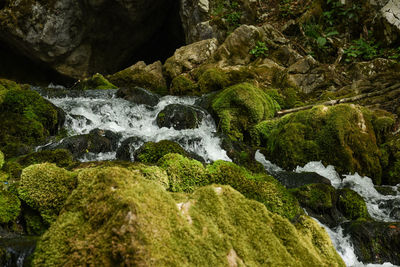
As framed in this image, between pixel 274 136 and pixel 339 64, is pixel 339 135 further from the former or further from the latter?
pixel 339 64

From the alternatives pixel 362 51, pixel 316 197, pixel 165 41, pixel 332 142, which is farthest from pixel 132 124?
pixel 165 41

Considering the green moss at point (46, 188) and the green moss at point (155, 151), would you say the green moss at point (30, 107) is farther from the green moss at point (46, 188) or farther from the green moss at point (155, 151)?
the green moss at point (46, 188)

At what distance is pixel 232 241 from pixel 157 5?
2206cm

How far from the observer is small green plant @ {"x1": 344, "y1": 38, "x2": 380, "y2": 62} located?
14.4 m

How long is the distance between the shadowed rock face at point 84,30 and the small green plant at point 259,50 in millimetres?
9091

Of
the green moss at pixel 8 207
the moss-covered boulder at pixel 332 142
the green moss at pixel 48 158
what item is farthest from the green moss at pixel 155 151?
the moss-covered boulder at pixel 332 142

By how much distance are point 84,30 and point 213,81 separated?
1142 centimetres

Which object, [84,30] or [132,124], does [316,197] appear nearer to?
[132,124]

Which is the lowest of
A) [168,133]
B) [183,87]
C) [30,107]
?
[183,87]

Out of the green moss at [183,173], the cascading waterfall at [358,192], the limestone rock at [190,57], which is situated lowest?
the cascading waterfall at [358,192]

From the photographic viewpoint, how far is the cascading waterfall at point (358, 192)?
425 centimetres

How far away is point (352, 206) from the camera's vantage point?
18.1 ft

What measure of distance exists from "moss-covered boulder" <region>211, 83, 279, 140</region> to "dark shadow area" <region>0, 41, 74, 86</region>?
1478cm

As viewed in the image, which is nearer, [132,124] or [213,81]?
[132,124]
